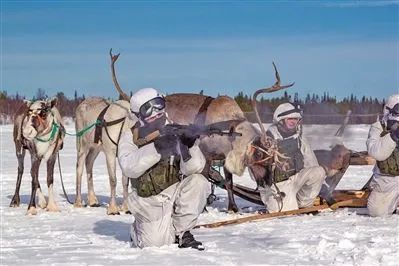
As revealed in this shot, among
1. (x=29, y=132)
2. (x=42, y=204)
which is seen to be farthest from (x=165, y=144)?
(x=42, y=204)

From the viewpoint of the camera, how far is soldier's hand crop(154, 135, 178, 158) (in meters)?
6.69

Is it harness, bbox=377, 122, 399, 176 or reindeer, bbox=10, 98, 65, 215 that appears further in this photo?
reindeer, bbox=10, 98, 65, 215

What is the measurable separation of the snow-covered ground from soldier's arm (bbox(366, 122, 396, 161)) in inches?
12.4

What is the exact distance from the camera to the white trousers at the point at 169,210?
7070mm

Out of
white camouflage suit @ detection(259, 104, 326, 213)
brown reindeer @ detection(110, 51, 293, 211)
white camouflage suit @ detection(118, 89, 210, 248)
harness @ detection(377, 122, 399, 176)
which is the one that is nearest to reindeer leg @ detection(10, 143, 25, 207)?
brown reindeer @ detection(110, 51, 293, 211)

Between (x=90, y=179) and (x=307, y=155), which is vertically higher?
(x=307, y=155)

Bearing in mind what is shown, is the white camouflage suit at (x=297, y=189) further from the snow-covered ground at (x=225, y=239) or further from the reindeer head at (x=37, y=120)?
the reindeer head at (x=37, y=120)

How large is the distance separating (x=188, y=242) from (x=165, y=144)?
974 millimetres

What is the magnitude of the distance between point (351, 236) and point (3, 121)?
39.3 metres

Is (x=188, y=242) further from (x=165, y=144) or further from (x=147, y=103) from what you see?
(x=147, y=103)

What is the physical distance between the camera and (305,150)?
32.0ft

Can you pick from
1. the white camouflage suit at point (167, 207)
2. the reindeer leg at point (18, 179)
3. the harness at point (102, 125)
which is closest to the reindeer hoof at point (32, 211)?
the reindeer leg at point (18, 179)

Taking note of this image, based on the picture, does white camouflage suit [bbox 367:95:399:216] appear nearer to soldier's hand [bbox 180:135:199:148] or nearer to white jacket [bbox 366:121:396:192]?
white jacket [bbox 366:121:396:192]

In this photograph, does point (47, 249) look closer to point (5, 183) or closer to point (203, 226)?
point (203, 226)
